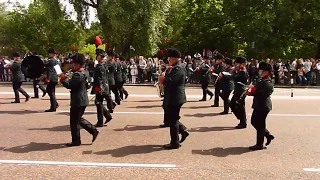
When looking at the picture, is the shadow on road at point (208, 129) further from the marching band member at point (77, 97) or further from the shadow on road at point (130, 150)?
A: the marching band member at point (77, 97)

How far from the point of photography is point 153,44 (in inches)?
A: 1041

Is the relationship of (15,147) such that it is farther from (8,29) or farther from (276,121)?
(8,29)

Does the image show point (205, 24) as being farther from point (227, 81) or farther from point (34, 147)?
point (34, 147)

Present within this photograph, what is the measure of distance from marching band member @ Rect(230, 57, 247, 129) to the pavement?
28 cm

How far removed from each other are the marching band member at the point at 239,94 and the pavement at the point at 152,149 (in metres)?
0.28

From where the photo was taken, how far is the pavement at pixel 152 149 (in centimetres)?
597

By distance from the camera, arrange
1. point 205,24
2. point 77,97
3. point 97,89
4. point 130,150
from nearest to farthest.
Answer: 1. point 130,150
2. point 77,97
3. point 97,89
4. point 205,24

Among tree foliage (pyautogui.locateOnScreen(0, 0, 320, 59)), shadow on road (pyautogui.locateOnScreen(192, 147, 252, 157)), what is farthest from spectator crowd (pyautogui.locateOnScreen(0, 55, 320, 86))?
shadow on road (pyautogui.locateOnScreen(192, 147, 252, 157))

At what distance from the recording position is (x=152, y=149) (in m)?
7.41

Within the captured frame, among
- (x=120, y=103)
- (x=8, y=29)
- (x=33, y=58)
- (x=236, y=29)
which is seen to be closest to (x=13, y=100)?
(x=120, y=103)

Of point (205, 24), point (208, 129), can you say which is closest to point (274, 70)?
point (205, 24)

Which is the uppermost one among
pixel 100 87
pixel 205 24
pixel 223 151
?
pixel 205 24

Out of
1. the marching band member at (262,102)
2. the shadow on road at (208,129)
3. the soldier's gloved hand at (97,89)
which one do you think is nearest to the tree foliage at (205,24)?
the soldier's gloved hand at (97,89)

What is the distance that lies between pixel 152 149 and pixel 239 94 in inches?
136
